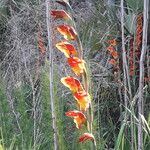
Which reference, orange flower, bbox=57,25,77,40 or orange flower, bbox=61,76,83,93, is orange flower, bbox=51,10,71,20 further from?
orange flower, bbox=61,76,83,93

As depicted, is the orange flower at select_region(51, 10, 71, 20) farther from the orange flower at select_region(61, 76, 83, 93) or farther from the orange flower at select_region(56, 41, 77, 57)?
the orange flower at select_region(61, 76, 83, 93)

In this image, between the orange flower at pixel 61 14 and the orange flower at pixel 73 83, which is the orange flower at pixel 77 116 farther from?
the orange flower at pixel 61 14

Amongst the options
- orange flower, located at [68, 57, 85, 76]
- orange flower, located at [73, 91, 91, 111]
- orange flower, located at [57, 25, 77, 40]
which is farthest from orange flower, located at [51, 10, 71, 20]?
orange flower, located at [73, 91, 91, 111]

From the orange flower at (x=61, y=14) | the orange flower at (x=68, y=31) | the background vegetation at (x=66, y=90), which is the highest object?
the orange flower at (x=61, y=14)

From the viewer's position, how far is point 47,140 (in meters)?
2.19

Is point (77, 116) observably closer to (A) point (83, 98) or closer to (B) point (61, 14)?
(A) point (83, 98)

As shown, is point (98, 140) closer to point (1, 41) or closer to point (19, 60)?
point (19, 60)

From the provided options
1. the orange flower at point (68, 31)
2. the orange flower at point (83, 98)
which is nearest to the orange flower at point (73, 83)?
the orange flower at point (83, 98)

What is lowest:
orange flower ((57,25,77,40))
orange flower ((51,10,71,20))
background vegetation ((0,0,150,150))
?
background vegetation ((0,0,150,150))

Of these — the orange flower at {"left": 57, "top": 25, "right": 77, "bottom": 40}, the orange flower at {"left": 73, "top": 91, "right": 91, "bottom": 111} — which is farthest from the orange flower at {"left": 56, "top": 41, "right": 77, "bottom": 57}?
the orange flower at {"left": 73, "top": 91, "right": 91, "bottom": 111}

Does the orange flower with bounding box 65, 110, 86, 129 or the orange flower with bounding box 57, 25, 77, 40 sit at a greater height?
the orange flower with bounding box 57, 25, 77, 40

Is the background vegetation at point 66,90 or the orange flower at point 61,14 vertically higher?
the orange flower at point 61,14

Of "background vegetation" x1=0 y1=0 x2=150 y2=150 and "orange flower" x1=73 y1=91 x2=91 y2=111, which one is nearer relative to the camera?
"orange flower" x1=73 y1=91 x2=91 y2=111

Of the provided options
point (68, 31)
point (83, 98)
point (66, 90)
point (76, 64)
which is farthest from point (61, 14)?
point (66, 90)
